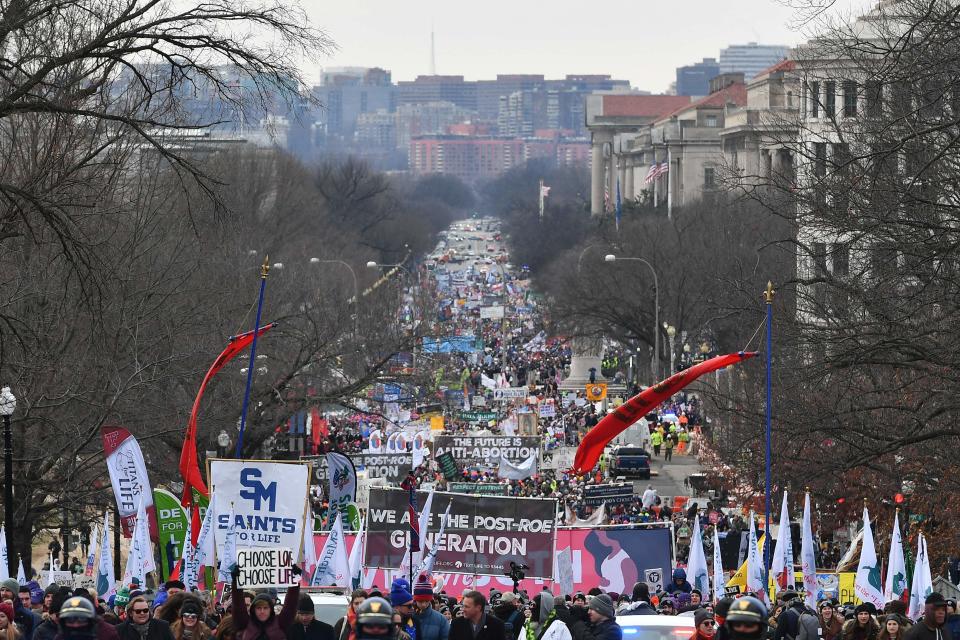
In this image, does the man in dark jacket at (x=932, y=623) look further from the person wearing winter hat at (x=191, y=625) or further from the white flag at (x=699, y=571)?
the white flag at (x=699, y=571)

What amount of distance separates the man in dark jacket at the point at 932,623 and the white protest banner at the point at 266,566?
615 centimetres

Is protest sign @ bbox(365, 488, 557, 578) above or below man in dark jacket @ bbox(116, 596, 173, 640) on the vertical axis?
below

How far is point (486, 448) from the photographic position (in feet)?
135

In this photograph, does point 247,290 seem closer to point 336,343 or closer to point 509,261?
point 336,343

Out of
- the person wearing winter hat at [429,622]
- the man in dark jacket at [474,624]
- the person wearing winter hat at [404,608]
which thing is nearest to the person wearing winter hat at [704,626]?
the man in dark jacket at [474,624]

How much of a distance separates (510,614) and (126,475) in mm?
6814

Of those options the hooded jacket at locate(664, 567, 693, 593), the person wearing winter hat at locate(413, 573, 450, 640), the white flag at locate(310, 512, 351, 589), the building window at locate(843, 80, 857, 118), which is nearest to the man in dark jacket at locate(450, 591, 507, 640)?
the person wearing winter hat at locate(413, 573, 450, 640)

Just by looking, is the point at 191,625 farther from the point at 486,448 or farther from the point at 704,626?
the point at 486,448

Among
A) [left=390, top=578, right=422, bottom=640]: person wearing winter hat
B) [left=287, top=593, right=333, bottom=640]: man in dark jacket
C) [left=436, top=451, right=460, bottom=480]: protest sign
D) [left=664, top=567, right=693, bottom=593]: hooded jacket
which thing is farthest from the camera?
[left=436, top=451, right=460, bottom=480]: protest sign

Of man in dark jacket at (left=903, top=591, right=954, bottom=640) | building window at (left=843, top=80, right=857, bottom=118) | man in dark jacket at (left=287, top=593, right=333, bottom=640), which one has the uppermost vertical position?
building window at (left=843, top=80, right=857, bottom=118)

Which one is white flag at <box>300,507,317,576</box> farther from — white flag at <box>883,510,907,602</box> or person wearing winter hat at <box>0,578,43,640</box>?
A: white flag at <box>883,510,907,602</box>

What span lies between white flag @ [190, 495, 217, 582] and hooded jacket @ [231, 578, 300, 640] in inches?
223

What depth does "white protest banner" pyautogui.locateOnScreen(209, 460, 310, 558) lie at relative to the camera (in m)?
17.9

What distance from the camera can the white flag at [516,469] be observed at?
40.4 m
